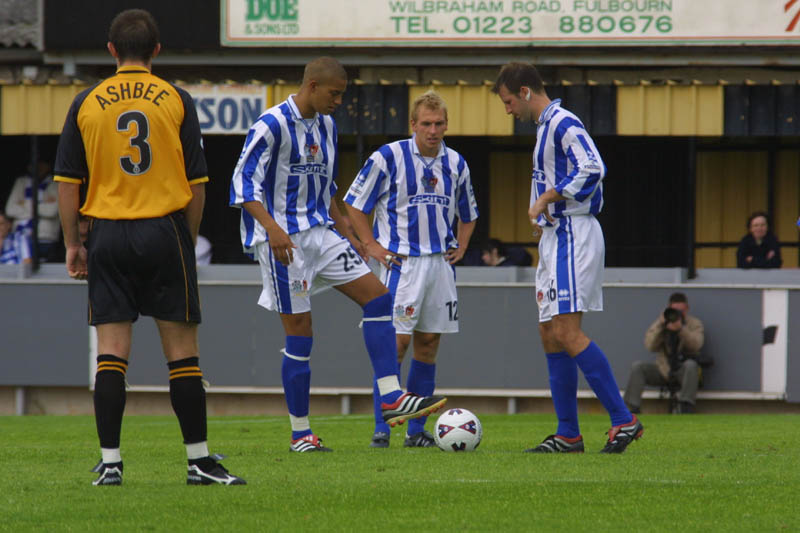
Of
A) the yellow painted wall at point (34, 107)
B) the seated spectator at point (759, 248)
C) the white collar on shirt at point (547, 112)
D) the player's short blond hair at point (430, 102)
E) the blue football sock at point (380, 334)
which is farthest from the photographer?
the yellow painted wall at point (34, 107)

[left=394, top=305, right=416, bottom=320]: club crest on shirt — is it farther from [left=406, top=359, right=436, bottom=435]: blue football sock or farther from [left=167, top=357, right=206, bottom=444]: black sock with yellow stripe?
[left=167, top=357, right=206, bottom=444]: black sock with yellow stripe

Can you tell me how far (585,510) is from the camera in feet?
16.8

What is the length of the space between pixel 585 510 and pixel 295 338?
2.99 meters

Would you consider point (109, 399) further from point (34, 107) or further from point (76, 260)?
point (34, 107)

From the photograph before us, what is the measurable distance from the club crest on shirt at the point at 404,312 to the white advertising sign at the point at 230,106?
7196 millimetres

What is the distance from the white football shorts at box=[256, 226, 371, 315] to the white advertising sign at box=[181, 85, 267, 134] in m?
7.72

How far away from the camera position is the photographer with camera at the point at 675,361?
557 inches

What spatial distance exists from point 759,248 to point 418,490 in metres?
10.2

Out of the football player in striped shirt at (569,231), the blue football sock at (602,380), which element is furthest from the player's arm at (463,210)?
the blue football sock at (602,380)

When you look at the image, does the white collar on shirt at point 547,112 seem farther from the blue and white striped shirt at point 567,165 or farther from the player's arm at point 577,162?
the player's arm at point 577,162

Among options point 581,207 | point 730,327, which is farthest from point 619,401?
point 730,327

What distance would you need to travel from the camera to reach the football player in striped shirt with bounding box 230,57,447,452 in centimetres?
743

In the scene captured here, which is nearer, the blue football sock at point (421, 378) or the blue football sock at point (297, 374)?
the blue football sock at point (297, 374)

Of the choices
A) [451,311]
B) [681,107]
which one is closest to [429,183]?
[451,311]
